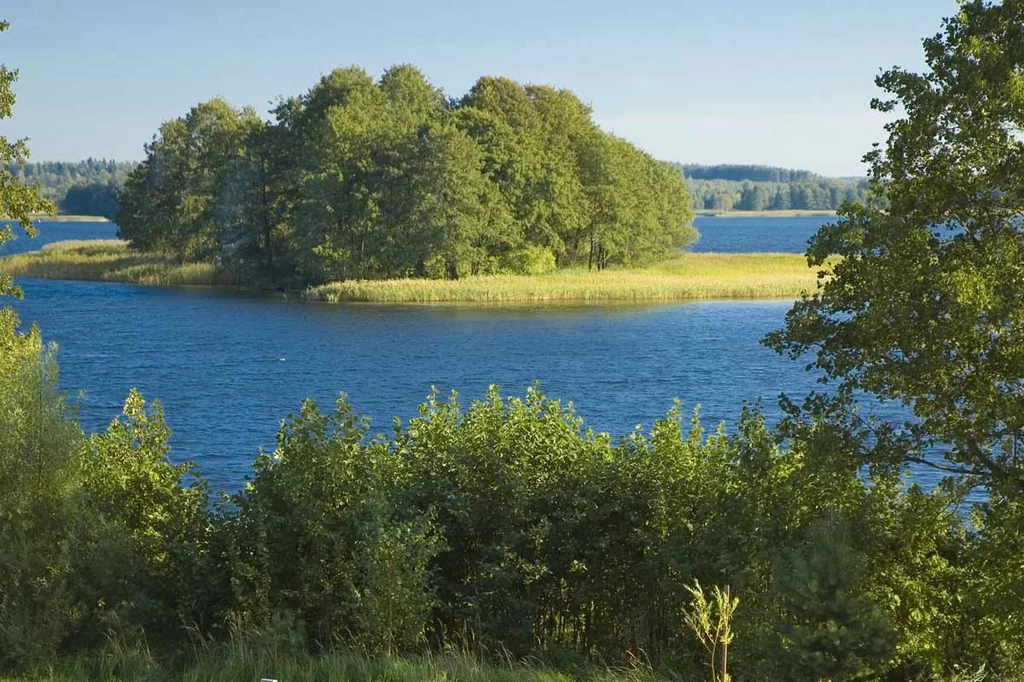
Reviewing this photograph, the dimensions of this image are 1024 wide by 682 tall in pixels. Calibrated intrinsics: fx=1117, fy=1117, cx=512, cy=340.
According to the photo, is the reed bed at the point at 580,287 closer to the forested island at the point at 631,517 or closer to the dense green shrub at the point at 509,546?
the forested island at the point at 631,517

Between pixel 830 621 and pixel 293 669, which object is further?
pixel 293 669

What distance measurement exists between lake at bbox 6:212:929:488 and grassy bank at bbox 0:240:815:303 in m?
3.94

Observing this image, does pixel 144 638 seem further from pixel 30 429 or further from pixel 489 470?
pixel 489 470

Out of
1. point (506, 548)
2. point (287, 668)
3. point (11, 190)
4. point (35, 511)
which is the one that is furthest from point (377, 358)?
point (287, 668)

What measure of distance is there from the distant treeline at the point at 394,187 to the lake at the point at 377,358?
8262 millimetres

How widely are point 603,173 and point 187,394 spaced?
196ft

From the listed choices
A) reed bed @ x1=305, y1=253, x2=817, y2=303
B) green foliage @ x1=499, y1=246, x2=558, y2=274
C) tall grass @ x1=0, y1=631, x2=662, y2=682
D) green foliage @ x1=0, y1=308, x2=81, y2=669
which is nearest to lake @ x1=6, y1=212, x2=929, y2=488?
reed bed @ x1=305, y1=253, x2=817, y2=303

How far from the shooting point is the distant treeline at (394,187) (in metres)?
85.6

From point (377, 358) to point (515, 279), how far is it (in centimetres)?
3395

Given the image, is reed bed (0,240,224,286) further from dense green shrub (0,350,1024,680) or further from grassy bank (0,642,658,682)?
grassy bank (0,642,658,682)

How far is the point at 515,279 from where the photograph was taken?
87.8 metres

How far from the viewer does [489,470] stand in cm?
1795

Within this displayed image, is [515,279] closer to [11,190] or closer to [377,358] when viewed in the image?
[377,358]

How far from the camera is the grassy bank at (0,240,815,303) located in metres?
83.7
